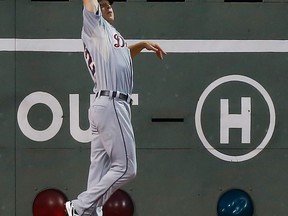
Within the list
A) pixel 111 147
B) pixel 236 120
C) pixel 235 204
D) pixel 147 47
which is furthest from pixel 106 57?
pixel 235 204

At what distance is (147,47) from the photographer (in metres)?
8.73

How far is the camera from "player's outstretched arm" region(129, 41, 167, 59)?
8.72 metres

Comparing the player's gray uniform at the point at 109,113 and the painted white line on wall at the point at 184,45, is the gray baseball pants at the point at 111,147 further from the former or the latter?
the painted white line on wall at the point at 184,45

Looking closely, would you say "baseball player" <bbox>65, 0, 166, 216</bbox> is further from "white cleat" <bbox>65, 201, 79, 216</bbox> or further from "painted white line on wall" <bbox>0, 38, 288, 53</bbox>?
"painted white line on wall" <bbox>0, 38, 288, 53</bbox>

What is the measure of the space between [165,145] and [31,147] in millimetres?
700

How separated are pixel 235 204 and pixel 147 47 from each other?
946 mm

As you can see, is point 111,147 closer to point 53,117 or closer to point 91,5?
point 53,117

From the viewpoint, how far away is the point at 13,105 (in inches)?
352

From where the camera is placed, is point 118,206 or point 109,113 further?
point 118,206

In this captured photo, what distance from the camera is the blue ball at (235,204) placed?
8891mm

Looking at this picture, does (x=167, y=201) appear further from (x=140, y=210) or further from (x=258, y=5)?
(x=258, y=5)

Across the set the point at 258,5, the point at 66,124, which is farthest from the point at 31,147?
the point at 258,5

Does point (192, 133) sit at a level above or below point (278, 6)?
below

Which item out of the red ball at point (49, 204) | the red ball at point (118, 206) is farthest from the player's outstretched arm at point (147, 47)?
the red ball at point (49, 204)
